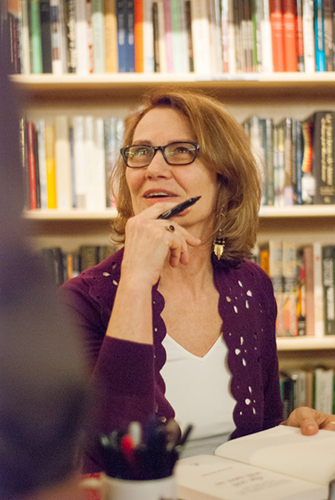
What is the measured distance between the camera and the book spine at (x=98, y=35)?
1.69 m

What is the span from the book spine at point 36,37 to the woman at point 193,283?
1.79ft

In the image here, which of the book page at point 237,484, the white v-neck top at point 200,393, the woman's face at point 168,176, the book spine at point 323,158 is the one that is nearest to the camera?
the book page at point 237,484

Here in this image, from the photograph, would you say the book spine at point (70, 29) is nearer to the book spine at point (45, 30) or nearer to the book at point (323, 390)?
the book spine at point (45, 30)

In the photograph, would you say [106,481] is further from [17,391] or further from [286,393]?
[286,393]

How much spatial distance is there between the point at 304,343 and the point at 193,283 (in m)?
0.75

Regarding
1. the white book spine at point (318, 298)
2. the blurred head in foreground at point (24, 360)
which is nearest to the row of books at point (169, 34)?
the white book spine at point (318, 298)

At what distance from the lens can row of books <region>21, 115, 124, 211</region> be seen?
173cm

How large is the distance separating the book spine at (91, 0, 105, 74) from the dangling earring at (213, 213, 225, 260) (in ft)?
2.61

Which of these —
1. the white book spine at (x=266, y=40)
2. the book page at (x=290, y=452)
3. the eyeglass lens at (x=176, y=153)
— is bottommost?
the book page at (x=290, y=452)

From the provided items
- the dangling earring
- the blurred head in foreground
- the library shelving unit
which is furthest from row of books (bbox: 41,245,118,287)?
the blurred head in foreground

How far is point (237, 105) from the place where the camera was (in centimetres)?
203

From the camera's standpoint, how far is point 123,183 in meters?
1.45

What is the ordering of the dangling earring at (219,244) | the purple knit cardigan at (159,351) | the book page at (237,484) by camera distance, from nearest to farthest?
the book page at (237,484)
the purple knit cardigan at (159,351)
the dangling earring at (219,244)

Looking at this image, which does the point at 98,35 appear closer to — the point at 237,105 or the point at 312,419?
the point at 237,105
